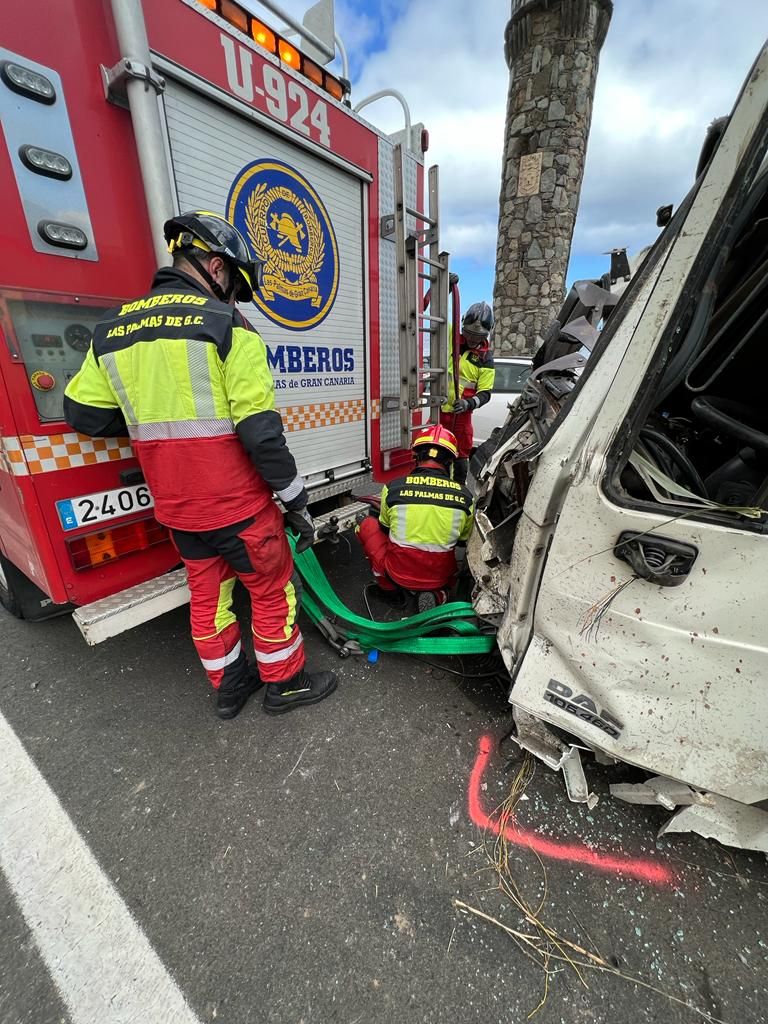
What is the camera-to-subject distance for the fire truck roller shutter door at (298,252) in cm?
213

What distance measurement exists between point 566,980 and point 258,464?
6.61ft

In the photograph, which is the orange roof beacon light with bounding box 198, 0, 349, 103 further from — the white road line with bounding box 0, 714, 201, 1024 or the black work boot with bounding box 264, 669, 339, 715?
the white road line with bounding box 0, 714, 201, 1024

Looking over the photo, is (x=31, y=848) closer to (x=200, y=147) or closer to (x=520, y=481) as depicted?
(x=520, y=481)

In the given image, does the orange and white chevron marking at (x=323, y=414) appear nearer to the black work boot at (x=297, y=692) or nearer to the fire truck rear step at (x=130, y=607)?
the fire truck rear step at (x=130, y=607)

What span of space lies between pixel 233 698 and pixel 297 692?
1.06 ft

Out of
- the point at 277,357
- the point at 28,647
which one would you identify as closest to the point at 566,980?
the point at 277,357

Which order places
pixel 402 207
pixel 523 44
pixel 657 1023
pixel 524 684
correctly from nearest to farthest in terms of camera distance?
pixel 657 1023 < pixel 524 684 < pixel 402 207 < pixel 523 44

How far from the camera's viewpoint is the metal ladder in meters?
3.12

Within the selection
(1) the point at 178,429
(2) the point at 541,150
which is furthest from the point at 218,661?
(2) the point at 541,150

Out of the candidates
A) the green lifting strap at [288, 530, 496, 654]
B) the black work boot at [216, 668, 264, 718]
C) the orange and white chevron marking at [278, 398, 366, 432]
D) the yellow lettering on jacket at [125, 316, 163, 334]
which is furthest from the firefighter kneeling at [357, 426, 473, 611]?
the yellow lettering on jacket at [125, 316, 163, 334]

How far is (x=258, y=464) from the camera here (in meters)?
1.86

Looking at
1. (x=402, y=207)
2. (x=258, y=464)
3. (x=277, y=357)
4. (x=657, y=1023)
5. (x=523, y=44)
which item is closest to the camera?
(x=657, y=1023)

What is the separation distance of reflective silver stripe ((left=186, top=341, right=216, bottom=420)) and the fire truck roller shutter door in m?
0.86

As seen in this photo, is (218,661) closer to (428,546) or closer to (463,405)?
(428,546)
